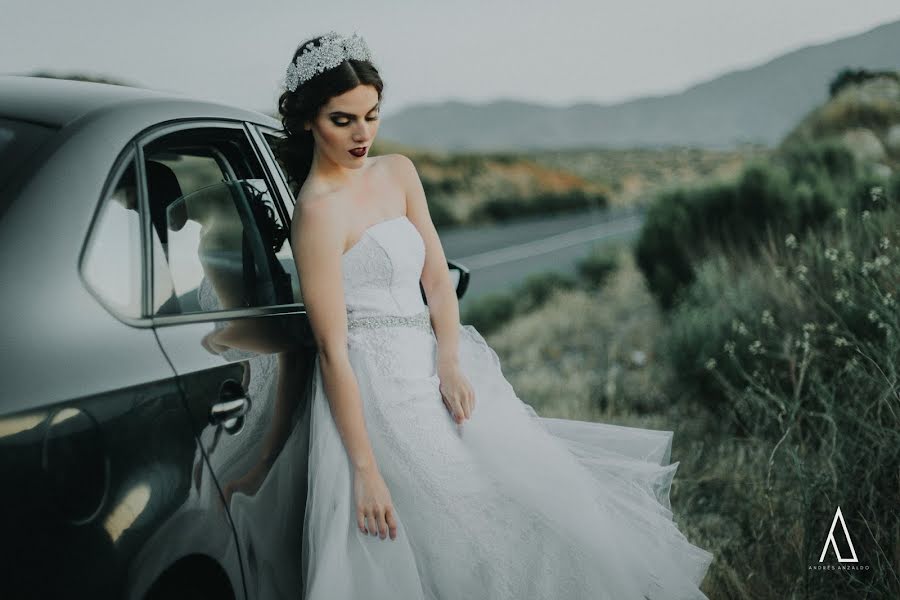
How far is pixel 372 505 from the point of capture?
210 cm

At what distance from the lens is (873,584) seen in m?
3.14

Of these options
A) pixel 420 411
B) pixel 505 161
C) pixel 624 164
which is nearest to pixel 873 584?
pixel 420 411

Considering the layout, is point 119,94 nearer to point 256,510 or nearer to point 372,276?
point 372,276

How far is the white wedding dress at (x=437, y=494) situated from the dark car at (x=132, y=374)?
159mm

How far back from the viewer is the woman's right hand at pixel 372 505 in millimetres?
2096

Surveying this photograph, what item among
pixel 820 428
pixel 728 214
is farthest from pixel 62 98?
pixel 728 214

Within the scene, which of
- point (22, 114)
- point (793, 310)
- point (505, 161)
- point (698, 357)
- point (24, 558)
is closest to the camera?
point (24, 558)

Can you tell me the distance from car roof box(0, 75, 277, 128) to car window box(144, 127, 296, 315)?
11 cm

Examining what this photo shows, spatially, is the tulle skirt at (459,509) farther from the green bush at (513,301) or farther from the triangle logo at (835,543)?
the green bush at (513,301)

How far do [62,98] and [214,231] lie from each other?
2.70 feet

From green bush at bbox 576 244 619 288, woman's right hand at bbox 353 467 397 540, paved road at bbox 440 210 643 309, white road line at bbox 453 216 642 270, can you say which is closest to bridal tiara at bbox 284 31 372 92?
woman's right hand at bbox 353 467 397 540

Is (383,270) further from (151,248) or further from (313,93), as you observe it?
(151,248)

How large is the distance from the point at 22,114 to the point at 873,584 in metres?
3.02
